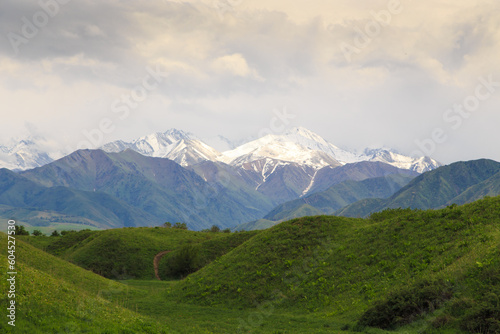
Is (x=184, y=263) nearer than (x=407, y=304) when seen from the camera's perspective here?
No

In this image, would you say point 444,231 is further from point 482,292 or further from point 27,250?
point 27,250

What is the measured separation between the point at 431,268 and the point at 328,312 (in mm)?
12527

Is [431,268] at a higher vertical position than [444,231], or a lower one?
lower

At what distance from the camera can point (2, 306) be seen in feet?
88.4

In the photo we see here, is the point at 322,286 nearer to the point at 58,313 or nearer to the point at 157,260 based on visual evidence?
the point at 58,313

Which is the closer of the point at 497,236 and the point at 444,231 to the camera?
the point at 497,236

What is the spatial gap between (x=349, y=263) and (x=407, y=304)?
61.4ft

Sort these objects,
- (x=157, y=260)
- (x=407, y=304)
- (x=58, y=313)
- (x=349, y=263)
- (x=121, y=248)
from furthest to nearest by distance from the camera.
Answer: (x=121, y=248) < (x=157, y=260) < (x=349, y=263) < (x=407, y=304) < (x=58, y=313)

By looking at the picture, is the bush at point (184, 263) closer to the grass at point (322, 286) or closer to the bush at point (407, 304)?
the grass at point (322, 286)

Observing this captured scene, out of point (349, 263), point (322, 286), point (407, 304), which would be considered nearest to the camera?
point (407, 304)

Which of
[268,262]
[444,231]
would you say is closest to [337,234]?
[268,262]

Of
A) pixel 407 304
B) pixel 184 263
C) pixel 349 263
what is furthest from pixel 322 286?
pixel 184 263

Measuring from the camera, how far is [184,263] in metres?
87.5

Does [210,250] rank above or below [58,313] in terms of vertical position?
below
